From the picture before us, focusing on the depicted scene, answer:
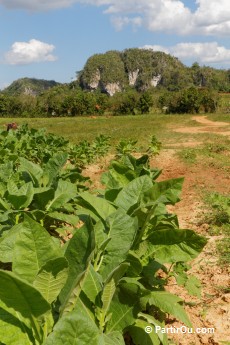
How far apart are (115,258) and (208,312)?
5.75 ft

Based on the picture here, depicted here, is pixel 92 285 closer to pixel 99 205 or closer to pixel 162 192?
pixel 99 205

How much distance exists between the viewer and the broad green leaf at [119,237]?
80.7 inches

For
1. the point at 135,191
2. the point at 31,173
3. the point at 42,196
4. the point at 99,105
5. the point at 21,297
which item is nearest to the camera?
the point at 21,297

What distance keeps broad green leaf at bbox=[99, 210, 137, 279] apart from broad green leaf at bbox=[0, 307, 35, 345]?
1.81ft

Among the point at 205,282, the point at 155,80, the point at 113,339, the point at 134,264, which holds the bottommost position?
the point at 205,282

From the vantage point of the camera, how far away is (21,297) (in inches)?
55.6

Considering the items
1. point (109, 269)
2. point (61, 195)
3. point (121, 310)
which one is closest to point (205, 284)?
point (61, 195)

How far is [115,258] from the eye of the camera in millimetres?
2064

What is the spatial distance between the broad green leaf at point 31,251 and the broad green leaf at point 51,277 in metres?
0.12

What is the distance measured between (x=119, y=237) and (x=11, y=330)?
2.33ft

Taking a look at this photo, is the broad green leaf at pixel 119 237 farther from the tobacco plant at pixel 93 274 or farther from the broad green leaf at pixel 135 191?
the broad green leaf at pixel 135 191

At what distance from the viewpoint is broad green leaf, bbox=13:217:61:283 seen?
5.17 feet

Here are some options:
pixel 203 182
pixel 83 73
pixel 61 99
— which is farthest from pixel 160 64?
pixel 203 182

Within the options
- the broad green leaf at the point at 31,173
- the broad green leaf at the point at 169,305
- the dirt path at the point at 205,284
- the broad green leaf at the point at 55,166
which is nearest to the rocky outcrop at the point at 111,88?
the dirt path at the point at 205,284
